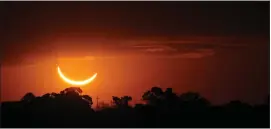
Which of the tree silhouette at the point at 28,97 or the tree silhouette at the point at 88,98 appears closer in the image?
the tree silhouette at the point at 28,97

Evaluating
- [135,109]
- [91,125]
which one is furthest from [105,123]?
[135,109]

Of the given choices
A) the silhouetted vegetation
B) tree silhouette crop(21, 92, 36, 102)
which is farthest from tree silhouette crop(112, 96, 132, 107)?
tree silhouette crop(21, 92, 36, 102)

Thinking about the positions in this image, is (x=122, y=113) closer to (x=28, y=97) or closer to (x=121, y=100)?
(x=121, y=100)

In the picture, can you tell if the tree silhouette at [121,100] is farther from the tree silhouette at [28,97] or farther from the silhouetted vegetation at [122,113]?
the tree silhouette at [28,97]

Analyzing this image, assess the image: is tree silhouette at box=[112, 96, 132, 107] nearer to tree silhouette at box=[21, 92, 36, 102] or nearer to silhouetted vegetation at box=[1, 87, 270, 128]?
silhouetted vegetation at box=[1, 87, 270, 128]

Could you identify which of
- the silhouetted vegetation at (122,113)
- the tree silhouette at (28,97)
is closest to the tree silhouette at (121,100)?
the silhouetted vegetation at (122,113)

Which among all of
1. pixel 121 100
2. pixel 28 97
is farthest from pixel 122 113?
pixel 28 97

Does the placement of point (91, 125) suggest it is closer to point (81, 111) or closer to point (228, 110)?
point (81, 111)

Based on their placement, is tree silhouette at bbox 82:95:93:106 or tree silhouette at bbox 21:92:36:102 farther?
tree silhouette at bbox 82:95:93:106
